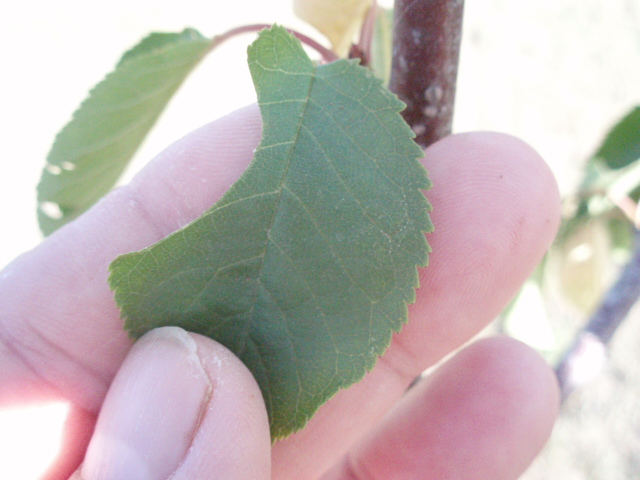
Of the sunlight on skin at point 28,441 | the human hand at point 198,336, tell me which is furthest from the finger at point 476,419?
the sunlight on skin at point 28,441

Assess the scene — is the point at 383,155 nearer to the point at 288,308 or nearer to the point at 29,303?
the point at 288,308

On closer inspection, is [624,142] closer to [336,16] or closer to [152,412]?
[336,16]

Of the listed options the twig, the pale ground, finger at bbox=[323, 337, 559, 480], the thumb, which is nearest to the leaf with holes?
the thumb

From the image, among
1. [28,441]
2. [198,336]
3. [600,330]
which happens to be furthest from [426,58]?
[600,330]

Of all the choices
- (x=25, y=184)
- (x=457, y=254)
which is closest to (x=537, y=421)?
(x=457, y=254)

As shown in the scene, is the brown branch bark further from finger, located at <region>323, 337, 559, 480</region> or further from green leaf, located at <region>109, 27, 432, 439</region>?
finger, located at <region>323, 337, 559, 480</region>

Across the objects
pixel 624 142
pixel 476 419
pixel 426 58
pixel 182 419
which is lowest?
pixel 476 419
